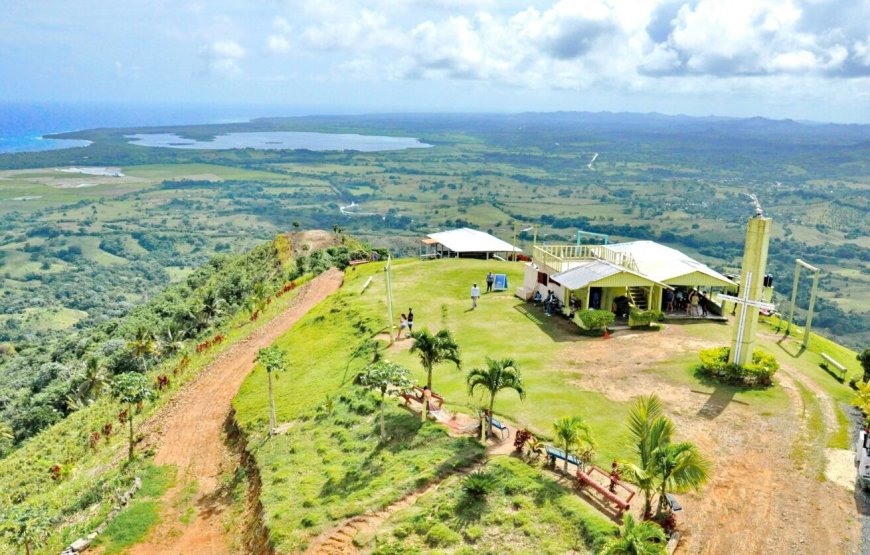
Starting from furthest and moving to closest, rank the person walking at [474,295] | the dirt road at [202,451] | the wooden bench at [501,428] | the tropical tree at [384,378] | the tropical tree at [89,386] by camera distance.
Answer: the tropical tree at [89,386], the person walking at [474,295], the dirt road at [202,451], the tropical tree at [384,378], the wooden bench at [501,428]

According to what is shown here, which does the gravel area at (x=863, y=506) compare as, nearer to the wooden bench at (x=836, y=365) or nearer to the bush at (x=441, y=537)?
the wooden bench at (x=836, y=365)

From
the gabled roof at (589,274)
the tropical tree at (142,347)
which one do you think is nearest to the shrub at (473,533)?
the gabled roof at (589,274)

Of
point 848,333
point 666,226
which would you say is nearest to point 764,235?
point 848,333

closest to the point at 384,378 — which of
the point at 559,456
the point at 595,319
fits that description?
the point at 559,456

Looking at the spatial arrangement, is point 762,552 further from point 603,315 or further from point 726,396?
point 603,315

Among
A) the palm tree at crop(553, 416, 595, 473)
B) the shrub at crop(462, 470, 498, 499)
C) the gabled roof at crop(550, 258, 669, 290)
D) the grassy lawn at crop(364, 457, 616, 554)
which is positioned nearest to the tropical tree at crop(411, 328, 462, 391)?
the palm tree at crop(553, 416, 595, 473)

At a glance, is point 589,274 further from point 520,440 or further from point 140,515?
point 140,515
